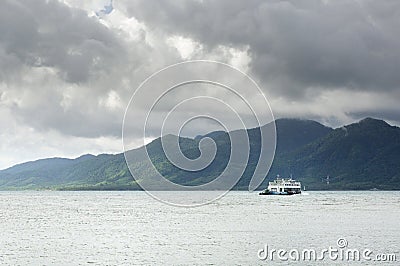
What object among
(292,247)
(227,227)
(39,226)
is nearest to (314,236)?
(292,247)

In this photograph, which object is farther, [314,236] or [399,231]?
[399,231]

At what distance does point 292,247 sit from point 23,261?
29.6m

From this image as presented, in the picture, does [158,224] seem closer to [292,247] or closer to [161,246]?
[161,246]

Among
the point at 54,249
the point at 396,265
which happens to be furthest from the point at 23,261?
the point at 396,265

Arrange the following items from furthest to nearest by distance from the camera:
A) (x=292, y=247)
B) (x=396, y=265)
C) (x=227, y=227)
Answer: (x=227, y=227) → (x=292, y=247) → (x=396, y=265)

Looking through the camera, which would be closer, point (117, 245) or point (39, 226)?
point (117, 245)

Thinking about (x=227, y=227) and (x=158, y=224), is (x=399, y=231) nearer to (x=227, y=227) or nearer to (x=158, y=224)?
(x=227, y=227)

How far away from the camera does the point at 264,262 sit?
5916 centimetres

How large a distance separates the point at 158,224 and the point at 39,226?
66.9 ft

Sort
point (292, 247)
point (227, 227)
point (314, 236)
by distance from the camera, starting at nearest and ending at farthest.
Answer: point (292, 247), point (314, 236), point (227, 227)

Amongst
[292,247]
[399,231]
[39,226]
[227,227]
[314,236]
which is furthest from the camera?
[39,226]

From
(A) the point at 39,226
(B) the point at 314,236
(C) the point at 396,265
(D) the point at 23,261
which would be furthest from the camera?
(A) the point at 39,226

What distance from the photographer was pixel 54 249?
7131 centimetres

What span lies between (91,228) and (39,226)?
11.3 meters
